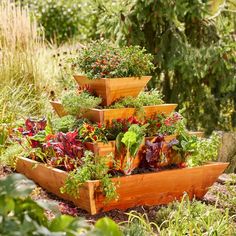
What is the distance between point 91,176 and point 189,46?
3442 millimetres

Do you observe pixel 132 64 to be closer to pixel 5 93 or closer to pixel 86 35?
pixel 5 93

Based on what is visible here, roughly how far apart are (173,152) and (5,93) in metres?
2.01

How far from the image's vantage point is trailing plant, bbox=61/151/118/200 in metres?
4.24

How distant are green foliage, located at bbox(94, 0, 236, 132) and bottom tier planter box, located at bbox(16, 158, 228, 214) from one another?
2.50 metres

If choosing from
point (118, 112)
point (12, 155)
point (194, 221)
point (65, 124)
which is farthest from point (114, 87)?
point (194, 221)

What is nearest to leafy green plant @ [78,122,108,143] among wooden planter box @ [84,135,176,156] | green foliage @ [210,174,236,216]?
wooden planter box @ [84,135,176,156]

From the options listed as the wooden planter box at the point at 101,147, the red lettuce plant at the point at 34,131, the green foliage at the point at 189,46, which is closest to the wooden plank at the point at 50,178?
the red lettuce plant at the point at 34,131

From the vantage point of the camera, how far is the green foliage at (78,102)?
4.64 metres

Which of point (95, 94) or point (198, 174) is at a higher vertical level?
point (95, 94)

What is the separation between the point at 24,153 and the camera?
16.9 ft

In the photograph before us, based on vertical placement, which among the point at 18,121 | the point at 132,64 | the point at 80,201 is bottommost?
the point at 80,201

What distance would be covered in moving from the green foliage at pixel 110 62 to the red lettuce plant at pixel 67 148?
1.71 ft

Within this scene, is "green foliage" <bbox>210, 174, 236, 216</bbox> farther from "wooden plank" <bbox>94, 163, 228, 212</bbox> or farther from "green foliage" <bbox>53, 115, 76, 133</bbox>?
"green foliage" <bbox>53, 115, 76, 133</bbox>

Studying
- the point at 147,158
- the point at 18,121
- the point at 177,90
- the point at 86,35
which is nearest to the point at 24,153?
the point at 18,121
